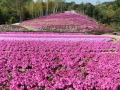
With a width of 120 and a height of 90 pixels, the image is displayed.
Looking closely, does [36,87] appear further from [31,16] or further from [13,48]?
[31,16]

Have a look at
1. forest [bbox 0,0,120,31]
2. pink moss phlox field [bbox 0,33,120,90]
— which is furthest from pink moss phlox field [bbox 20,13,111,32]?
pink moss phlox field [bbox 0,33,120,90]

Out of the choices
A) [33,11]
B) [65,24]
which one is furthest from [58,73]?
[33,11]

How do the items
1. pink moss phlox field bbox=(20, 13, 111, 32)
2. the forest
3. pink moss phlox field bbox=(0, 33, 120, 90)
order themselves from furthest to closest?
the forest → pink moss phlox field bbox=(20, 13, 111, 32) → pink moss phlox field bbox=(0, 33, 120, 90)

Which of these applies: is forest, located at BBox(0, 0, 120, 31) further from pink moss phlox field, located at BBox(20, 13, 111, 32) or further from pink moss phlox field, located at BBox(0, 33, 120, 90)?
pink moss phlox field, located at BBox(0, 33, 120, 90)

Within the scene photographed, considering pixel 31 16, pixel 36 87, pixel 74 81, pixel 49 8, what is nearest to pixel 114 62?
pixel 74 81

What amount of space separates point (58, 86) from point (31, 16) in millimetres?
56773

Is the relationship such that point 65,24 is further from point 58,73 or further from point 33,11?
point 33,11

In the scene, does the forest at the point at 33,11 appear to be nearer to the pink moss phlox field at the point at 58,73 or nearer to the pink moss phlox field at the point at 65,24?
the pink moss phlox field at the point at 65,24

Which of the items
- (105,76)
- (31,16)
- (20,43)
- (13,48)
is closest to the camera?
(105,76)

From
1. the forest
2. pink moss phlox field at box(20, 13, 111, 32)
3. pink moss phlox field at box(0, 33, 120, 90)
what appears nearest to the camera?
pink moss phlox field at box(0, 33, 120, 90)

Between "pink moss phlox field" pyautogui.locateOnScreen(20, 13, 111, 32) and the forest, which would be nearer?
"pink moss phlox field" pyautogui.locateOnScreen(20, 13, 111, 32)

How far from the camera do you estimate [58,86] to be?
580cm

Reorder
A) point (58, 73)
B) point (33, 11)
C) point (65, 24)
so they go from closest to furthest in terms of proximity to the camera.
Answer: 1. point (58, 73)
2. point (65, 24)
3. point (33, 11)

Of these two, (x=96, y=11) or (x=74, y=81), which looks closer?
(x=74, y=81)
